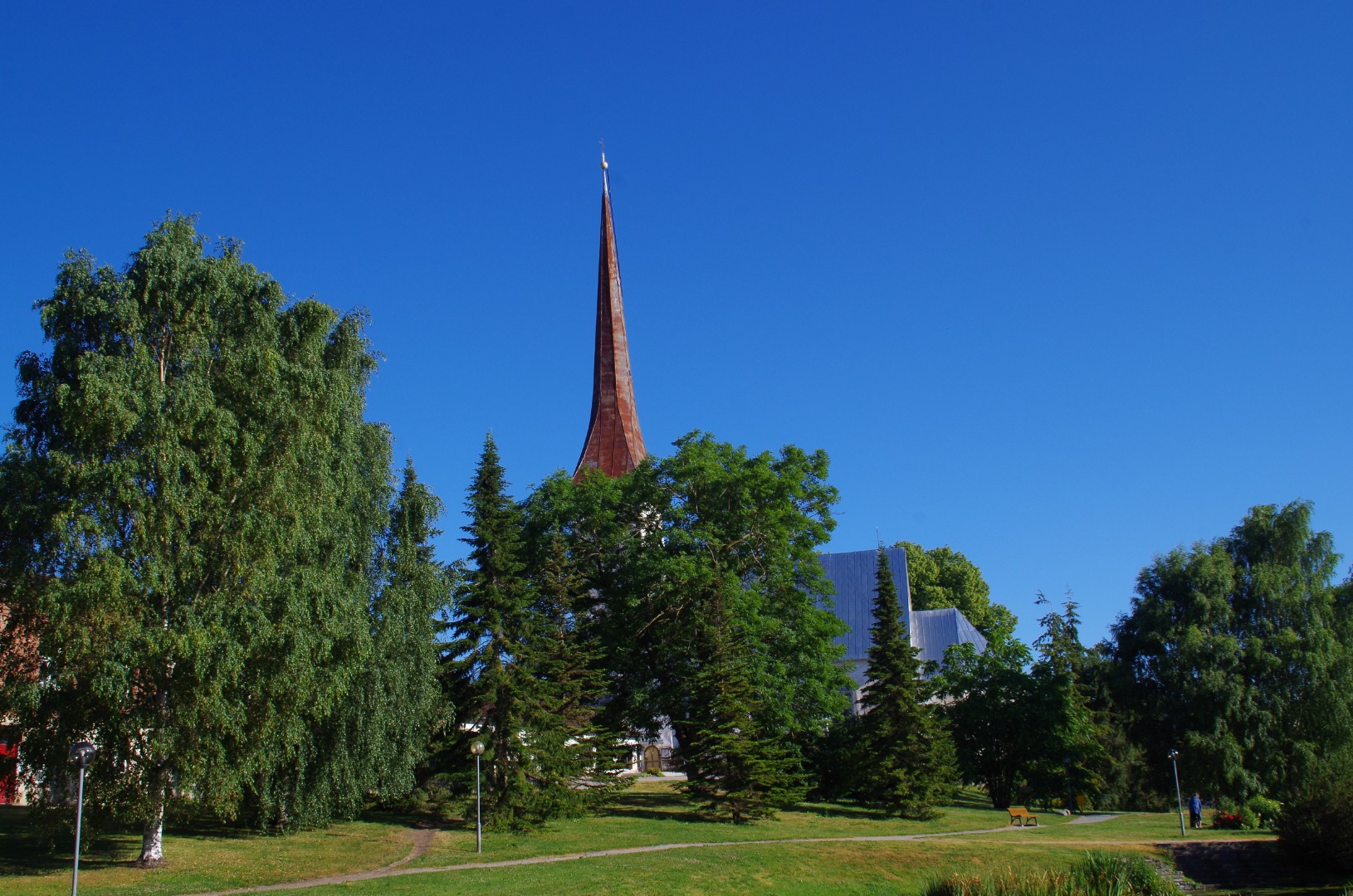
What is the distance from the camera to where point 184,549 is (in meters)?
19.8

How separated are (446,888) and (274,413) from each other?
1012 cm

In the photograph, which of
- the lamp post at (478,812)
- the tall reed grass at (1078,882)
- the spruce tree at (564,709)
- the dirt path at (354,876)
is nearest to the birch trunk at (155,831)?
the dirt path at (354,876)

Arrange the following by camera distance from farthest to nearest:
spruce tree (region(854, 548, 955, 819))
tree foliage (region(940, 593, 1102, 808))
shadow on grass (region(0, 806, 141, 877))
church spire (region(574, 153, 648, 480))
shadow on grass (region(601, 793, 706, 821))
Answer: church spire (region(574, 153, 648, 480)) → tree foliage (region(940, 593, 1102, 808)) → spruce tree (region(854, 548, 955, 819)) → shadow on grass (region(601, 793, 706, 821)) → shadow on grass (region(0, 806, 141, 877))

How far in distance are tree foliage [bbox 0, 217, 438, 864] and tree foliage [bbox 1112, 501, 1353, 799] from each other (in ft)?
104

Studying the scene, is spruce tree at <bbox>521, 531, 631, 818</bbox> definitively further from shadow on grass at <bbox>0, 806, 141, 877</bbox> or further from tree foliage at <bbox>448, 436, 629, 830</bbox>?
shadow on grass at <bbox>0, 806, 141, 877</bbox>

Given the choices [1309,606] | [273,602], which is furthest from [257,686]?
[1309,606]

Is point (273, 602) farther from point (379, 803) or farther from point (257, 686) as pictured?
point (379, 803)

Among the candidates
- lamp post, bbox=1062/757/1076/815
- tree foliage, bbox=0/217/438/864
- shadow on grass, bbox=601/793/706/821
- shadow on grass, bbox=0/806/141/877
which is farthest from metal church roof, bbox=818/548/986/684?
shadow on grass, bbox=0/806/141/877

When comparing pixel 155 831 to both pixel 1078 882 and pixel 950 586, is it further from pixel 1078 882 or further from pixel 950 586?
pixel 950 586

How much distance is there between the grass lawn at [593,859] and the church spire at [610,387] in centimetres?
2564

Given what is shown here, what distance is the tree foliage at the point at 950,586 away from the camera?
2778 inches

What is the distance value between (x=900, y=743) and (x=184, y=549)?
2078 centimetres

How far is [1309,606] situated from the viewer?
41.6 m

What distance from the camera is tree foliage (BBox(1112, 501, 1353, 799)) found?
39125mm
